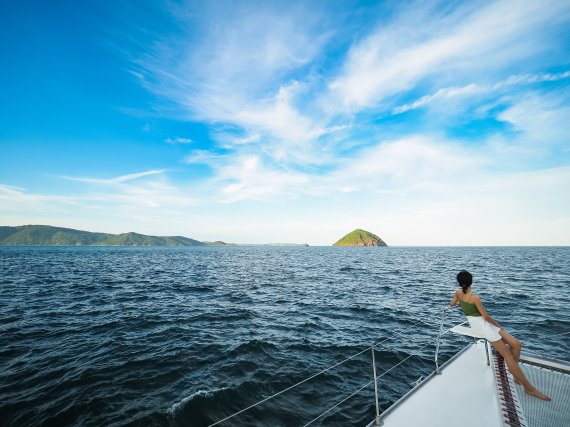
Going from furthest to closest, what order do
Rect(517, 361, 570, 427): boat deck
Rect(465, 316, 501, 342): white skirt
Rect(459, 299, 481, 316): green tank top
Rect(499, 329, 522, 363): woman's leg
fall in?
Rect(459, 299, 481, 316): green tank top → Rect(465, 316, 501, 342): white skirt → Rect(499, 329, 522, 363): woman's leg → Rect(517, 361, 570, 427): boat deck

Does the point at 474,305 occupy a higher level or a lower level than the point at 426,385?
higher

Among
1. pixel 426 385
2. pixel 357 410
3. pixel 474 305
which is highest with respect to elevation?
pixel 474 305

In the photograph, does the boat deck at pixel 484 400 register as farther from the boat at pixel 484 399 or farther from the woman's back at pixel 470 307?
the woman's back at pixel 470 307

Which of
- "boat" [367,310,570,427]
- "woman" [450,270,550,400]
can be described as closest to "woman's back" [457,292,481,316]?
"woman" [450,270,550,400]

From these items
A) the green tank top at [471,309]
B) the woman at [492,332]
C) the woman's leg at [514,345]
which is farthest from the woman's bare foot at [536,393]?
the green tank top at [471,309]

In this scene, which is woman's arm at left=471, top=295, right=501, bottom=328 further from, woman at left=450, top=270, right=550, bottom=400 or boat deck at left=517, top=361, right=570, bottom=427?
boat deck at left=517, top=361, right=570, bottom=427

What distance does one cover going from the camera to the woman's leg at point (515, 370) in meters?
4.78

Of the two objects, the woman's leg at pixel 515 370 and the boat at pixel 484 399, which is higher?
the woman's leg at pixel 515 370

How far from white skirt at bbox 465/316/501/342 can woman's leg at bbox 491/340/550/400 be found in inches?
4.2

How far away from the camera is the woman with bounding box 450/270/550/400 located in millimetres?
5098

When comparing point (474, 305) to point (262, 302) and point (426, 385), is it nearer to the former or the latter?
point (426, 385)

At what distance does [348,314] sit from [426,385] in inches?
495

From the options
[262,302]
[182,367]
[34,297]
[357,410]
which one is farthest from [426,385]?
[34,297]

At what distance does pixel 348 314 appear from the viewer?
57.4 feet
